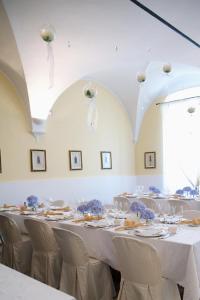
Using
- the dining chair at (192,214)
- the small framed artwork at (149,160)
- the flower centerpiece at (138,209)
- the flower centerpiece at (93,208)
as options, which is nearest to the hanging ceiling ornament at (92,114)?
the small framed artwork at (149,160)

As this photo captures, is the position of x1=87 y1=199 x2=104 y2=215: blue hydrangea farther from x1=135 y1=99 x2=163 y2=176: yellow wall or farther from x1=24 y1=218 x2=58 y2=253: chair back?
x1=135 y1=99 x2=163 y2=176: yellow wall

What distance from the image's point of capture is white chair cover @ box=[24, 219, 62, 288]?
130 inches

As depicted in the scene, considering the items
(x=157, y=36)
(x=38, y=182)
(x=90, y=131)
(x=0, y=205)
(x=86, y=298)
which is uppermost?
(x=157, y=36)

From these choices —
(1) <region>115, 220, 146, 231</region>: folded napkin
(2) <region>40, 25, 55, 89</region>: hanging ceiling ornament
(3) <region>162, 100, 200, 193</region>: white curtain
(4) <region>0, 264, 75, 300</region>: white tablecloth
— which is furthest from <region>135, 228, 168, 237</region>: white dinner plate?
(3) <region>162, 100, 200, 193</region>: white curtain

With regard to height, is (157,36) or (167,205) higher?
(157,36)

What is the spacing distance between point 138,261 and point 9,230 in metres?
2.16

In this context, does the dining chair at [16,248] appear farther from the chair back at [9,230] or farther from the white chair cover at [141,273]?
the white chair cover at [141,273]

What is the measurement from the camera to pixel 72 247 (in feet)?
9.42

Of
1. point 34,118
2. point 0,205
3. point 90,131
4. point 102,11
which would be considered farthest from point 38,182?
point 102,11

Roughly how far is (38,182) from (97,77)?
3.30m

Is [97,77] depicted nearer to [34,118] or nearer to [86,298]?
[34,118]

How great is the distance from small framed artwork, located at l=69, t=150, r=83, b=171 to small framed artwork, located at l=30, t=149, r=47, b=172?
2.64ft

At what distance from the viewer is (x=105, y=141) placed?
8.16 meters

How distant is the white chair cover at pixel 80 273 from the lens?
9.37ft
